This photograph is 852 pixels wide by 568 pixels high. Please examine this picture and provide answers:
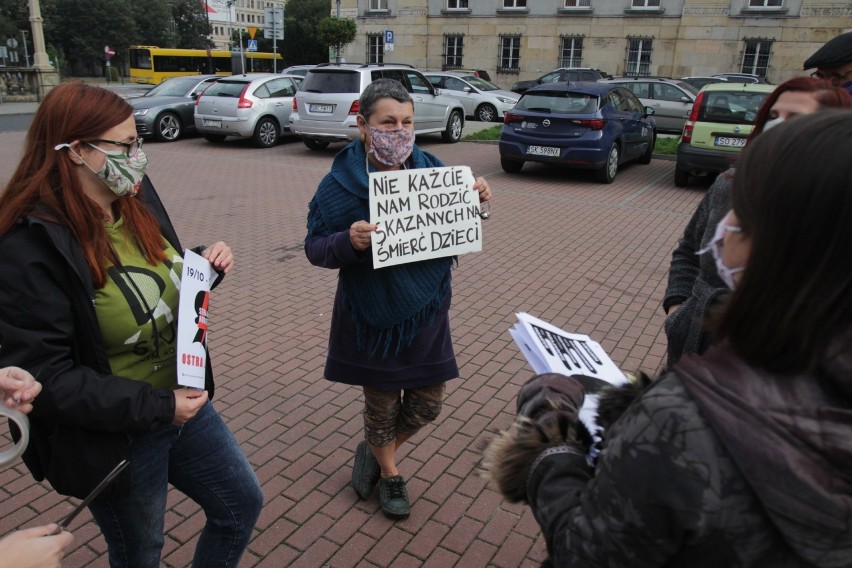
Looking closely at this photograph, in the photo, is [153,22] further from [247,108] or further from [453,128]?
[453,128]

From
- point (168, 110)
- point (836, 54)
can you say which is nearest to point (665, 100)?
point (168, 110)

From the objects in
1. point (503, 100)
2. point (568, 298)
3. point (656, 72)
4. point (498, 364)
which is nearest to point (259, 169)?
point (568, 298)

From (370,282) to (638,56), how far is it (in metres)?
36.8

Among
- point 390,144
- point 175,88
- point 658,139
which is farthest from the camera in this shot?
point 658,139

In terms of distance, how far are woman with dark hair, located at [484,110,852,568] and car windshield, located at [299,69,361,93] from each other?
41.4ft

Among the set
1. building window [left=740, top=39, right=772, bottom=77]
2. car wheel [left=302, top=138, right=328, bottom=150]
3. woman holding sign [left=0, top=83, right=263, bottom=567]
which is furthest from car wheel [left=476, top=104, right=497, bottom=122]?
building window [left=740, top=39, right=772, bottom=77]

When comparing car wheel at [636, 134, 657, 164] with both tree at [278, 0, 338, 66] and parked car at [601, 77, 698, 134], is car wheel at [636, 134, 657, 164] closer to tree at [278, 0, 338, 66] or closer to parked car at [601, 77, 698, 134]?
parked car at [601, 77, 698, 134]

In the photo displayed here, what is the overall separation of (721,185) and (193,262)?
1804mm

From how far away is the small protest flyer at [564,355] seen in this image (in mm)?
1688

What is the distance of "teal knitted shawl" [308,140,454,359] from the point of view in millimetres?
2725

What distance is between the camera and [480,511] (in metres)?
3.16

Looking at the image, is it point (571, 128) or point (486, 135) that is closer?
point (571, 128)

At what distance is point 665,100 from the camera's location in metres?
17.8

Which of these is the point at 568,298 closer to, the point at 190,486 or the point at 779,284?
the point at 190,486
